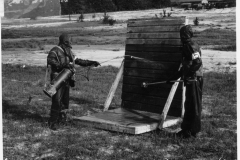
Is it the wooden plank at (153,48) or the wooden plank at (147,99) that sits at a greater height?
the wooden plank at (153,48)

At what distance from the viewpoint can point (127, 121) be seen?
6.88 m

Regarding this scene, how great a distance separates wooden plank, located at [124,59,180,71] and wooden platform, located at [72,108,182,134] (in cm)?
96

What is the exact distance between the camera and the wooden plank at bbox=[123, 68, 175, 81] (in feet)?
23.4

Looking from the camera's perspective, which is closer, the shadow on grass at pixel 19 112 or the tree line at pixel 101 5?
the shadow on grass at pixel 19 112

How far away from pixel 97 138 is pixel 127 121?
2.87 feet

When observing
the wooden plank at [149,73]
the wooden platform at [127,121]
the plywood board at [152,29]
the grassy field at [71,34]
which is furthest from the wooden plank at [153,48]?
the grassy field at [71,34]

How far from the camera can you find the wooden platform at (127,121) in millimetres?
6430

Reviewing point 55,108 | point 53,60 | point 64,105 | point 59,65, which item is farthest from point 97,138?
point 53,60

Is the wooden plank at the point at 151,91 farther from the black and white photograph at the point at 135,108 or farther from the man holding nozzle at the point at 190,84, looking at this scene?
the man holding nozzle at the point at 190,84

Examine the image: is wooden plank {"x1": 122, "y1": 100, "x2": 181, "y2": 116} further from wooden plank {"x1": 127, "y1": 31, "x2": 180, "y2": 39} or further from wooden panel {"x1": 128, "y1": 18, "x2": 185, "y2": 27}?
wooden panel {"x1": 128, "y1": 18, "x2": 185, "y2": 27}

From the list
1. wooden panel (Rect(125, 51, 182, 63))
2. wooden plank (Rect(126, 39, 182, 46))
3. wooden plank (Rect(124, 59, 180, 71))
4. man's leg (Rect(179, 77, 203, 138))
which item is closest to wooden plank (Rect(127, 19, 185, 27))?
wooden plank (Rect(126, 39, 182, 46))

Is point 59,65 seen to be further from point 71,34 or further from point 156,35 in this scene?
point 71,34

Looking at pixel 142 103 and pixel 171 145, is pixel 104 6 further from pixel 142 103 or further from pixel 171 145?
pixel 171 145

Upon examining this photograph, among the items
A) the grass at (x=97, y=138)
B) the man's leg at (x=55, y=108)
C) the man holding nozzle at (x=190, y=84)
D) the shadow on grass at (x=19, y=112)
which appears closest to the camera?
the grass at (x=97, y=138)
